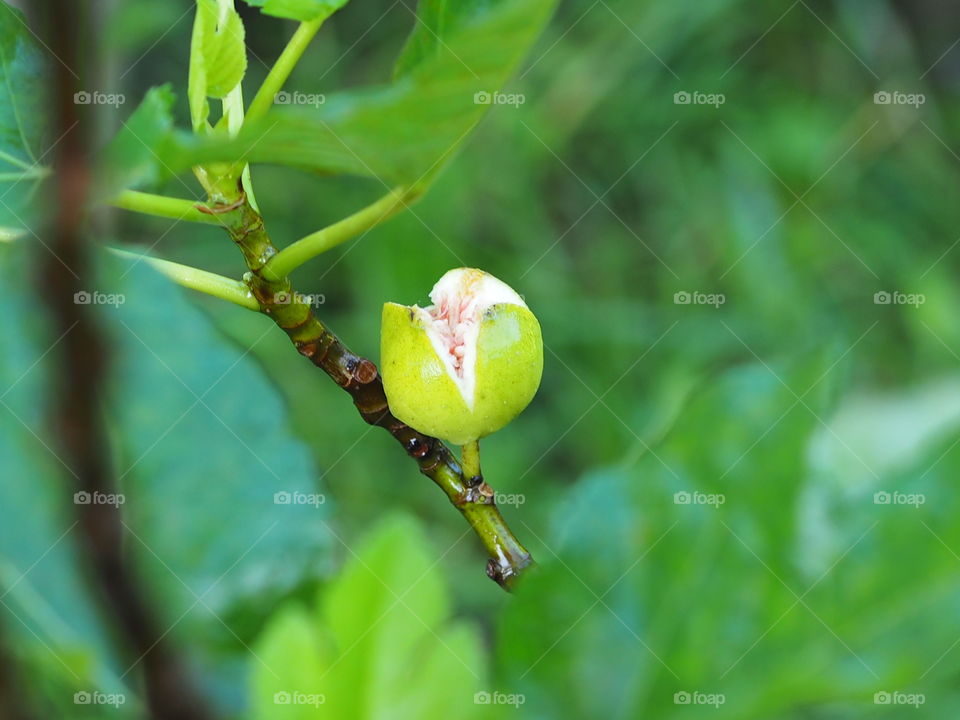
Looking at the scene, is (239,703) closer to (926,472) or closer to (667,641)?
(667,641)

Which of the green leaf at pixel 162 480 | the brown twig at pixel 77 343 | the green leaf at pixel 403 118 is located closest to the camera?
the brown twig at pixel 77 343

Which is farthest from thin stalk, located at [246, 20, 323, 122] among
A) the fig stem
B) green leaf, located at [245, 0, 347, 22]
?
the fig stem

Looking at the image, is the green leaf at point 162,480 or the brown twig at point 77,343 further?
the green leaf at point 162,480

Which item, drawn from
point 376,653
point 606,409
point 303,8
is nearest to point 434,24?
point 303,8

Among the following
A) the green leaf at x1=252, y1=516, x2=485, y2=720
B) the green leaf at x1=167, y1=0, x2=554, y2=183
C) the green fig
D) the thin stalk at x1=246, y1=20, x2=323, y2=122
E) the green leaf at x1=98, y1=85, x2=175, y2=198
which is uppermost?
the thin stalk at x1=246, y1=20, x2=323, y2=122

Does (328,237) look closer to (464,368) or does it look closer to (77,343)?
(464,368)

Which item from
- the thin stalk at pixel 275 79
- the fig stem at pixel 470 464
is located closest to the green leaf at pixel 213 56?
the thin stalk at pixel 275 79

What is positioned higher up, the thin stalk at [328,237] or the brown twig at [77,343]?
the thin stalk at [328,237]

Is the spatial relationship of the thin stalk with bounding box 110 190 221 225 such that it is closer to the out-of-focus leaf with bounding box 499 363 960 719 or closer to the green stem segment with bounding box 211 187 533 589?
the green stem segment with bounding box 211 187 533 589

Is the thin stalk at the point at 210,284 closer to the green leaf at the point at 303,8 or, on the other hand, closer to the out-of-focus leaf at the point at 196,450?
the out-of-focus leaf at the point at 196,450
